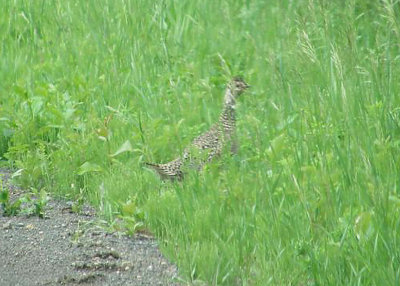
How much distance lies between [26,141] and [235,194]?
7.76 feet

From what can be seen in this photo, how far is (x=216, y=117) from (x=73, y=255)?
2.35m

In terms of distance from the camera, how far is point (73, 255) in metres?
5.23

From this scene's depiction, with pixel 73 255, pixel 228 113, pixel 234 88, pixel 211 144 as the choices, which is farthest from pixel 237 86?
pixel 73 255

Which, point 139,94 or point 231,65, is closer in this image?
point 139,94

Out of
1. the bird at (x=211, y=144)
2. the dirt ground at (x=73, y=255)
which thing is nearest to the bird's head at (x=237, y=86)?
the bird at (x=211, y=144)

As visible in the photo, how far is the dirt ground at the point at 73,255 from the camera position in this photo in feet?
16.1

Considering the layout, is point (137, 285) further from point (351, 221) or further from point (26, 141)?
point (26, 141)

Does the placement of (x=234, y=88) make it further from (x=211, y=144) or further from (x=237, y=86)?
(x=211, y=144)

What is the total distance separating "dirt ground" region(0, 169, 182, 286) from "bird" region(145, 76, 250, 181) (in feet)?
1.83

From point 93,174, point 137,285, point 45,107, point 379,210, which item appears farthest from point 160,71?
point 379,210

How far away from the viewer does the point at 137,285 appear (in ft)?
15.8

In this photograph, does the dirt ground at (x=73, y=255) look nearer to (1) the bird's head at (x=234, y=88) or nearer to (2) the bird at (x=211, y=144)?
(2) the bird at (x=211, y=144)

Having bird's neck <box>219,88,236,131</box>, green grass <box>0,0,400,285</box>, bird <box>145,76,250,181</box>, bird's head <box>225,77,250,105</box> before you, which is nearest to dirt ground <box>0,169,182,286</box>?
green grass <box>0,0,400,285</box>

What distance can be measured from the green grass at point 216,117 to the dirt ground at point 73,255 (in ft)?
0.48
